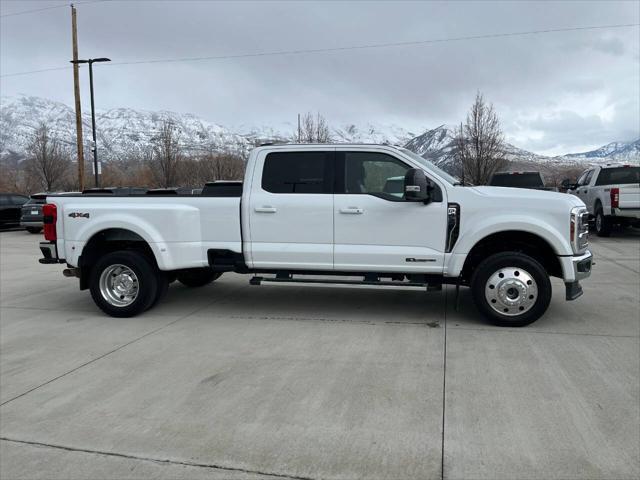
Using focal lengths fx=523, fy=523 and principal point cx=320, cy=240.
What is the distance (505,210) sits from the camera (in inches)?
224

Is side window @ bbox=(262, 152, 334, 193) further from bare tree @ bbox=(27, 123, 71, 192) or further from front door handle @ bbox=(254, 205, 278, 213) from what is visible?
bare tree @ bbox=(27, 123, 71, 192)

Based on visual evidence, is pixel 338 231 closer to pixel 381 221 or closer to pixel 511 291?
pixel 381 221

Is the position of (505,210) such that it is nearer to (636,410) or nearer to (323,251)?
(323,251)

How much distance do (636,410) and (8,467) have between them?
4161 millimetres

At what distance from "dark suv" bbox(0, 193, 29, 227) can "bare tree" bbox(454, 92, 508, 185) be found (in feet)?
82.2

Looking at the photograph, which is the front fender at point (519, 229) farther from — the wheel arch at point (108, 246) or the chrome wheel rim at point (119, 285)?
the chrome wheel rim at point (119, 285)

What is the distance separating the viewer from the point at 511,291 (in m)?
5.75

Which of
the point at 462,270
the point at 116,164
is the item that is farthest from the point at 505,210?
the point at 116,164

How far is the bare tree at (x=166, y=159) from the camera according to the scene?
3472 centimetres

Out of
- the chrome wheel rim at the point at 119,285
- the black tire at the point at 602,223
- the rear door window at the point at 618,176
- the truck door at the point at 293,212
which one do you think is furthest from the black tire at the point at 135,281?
the rear door window at the point at 618,176

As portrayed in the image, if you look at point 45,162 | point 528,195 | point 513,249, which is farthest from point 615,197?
point 45,162

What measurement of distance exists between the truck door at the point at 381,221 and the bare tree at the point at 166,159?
97.3 feet

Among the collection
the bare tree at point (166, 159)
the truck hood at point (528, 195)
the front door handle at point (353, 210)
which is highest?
the bare tree at point (166, 159)

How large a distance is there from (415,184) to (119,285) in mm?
3897
